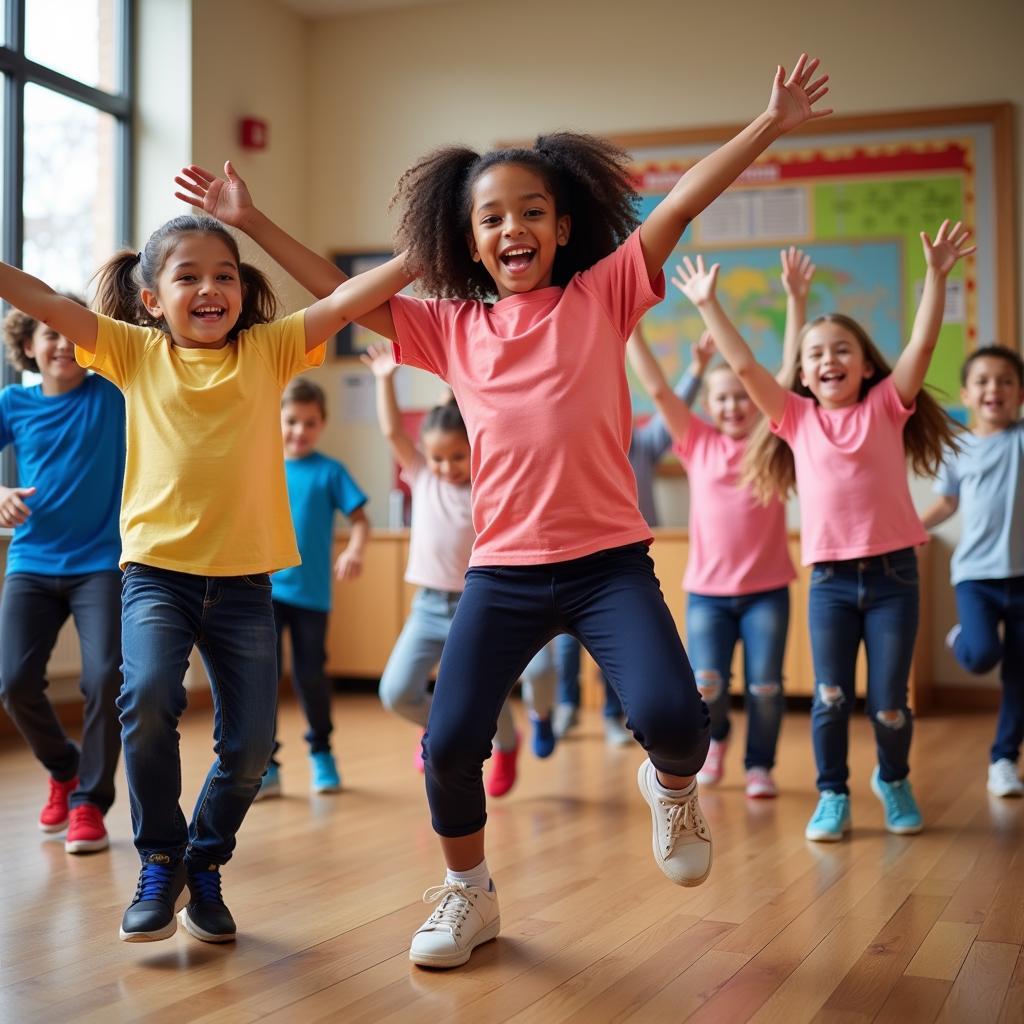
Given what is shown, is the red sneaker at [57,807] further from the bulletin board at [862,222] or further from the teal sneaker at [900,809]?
the bulletin board at [862,222]

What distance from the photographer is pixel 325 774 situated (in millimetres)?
3393

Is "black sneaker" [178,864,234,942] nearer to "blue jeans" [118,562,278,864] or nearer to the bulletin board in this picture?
"blue jeans" [118,562,278,864]

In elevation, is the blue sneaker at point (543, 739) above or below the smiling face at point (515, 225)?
below

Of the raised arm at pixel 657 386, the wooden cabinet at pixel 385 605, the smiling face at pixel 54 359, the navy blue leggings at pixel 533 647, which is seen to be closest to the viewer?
the navy blue leggings at pixel 533 647

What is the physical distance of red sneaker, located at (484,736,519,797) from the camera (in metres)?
3.25

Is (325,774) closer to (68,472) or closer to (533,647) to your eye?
(68,472)

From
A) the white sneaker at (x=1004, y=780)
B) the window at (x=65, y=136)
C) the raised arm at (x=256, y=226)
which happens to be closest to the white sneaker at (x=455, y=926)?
the raised arm at (x=256, y=226)

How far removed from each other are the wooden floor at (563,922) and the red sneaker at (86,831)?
0.04 metres

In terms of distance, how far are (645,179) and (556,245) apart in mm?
3567

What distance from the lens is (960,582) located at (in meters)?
3.51

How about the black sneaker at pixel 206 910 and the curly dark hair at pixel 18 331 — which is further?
the curly dark hair at pixel 18 331

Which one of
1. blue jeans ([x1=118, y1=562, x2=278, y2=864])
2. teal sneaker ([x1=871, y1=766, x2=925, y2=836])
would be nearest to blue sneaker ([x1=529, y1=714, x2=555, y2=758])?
teal sneaker ([x1=871, y1=766, x2=925, y2=836])

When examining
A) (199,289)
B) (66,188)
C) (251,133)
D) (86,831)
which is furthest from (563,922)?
(251,133)

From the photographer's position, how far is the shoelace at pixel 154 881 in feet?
6.25
